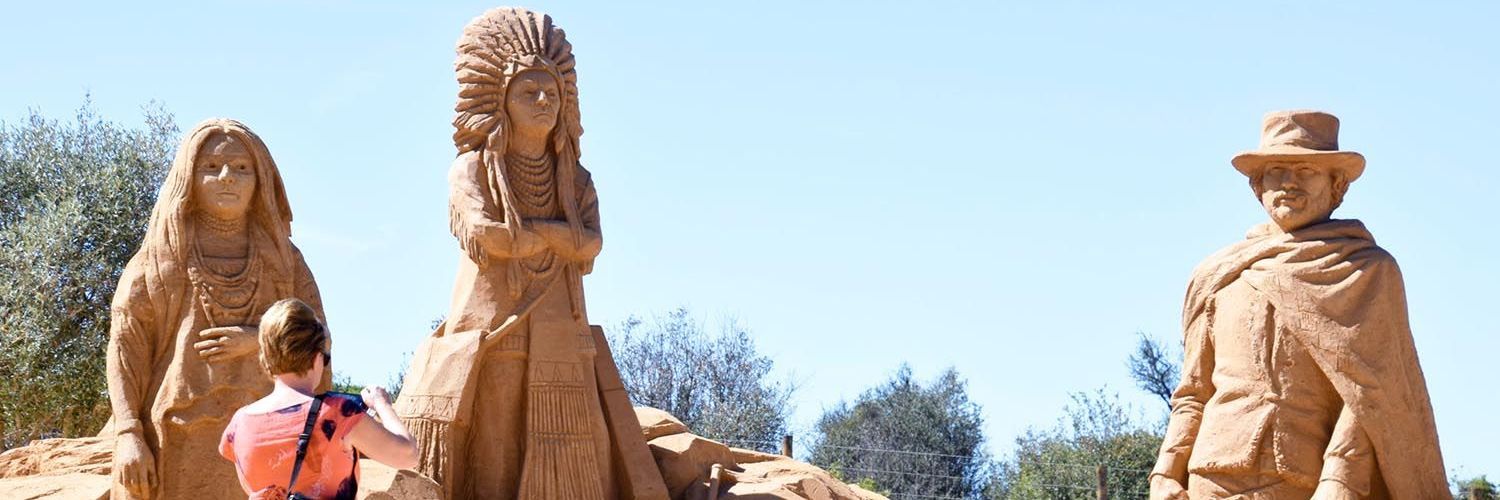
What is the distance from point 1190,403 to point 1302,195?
1116 millimetres

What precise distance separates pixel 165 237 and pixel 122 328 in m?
0.50

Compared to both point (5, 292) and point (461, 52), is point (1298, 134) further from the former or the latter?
point (5, 292)

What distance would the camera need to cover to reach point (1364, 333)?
30.5 feet

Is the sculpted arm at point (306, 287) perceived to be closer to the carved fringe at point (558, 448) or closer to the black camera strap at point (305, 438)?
the carved fringe at point (558, 448)

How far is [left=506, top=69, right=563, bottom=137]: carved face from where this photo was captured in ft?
38.0

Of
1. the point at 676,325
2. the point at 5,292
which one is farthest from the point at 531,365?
the point at 676,325

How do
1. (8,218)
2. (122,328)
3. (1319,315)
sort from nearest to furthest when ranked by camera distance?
(1319,315) < (122,328) < (8,218)

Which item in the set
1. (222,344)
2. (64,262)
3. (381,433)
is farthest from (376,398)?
(64,262)

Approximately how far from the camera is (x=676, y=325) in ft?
90.3

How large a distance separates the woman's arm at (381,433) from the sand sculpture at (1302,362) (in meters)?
4.73

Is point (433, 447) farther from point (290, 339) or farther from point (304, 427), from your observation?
point (290, 339)

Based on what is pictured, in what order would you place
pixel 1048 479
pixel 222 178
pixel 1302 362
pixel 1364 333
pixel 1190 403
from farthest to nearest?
pixel 1048 479 → pixel 222 178 → pixel 1190 403 → pixel 1302 362 → pixel 1364 333

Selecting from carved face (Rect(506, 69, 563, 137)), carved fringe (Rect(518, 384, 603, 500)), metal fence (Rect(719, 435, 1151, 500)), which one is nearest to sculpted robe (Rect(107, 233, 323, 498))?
carved fringe (Rect(518, 384, 603, 500))

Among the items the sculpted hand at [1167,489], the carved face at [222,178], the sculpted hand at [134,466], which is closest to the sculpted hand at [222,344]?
the sculpted hand at [134,466]
